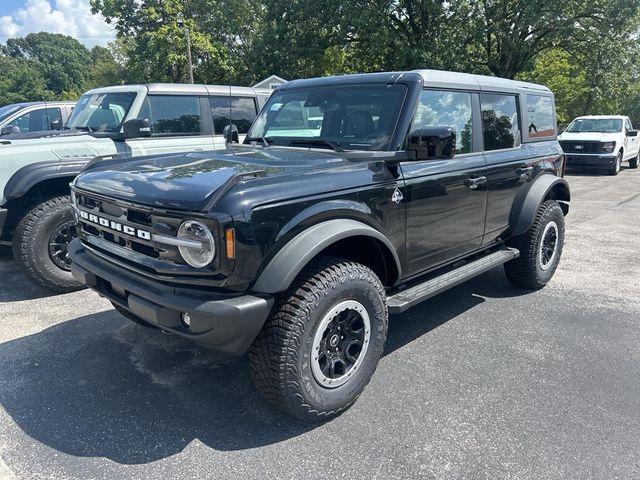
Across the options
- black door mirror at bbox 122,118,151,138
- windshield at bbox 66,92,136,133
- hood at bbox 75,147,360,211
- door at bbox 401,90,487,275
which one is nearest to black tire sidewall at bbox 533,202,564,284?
door at bbox 401,90,487,275

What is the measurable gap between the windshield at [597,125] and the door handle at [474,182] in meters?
14.7

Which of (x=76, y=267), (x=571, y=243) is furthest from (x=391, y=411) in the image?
(x=571, y=243)

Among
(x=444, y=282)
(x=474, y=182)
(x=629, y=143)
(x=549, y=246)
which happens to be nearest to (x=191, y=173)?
(x=444, y=282)

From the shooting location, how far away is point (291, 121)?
398 cm

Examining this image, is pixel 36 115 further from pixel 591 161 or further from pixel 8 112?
pixel 591 161

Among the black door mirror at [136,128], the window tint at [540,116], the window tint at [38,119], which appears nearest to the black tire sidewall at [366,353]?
the window tint at [540,116]

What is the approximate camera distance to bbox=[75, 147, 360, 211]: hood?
2459mm

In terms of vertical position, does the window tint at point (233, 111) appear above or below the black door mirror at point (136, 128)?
above

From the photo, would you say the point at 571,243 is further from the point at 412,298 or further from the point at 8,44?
the point at 8,44

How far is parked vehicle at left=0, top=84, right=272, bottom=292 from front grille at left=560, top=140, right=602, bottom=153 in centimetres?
1215

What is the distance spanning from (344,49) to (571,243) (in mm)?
17208

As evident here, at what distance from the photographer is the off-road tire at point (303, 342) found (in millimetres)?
2561

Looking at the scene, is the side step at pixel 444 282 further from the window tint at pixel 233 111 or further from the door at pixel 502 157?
the window tint at pixel 233 111

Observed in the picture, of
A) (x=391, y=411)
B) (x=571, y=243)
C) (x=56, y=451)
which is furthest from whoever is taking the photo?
(x=571, y=243)
